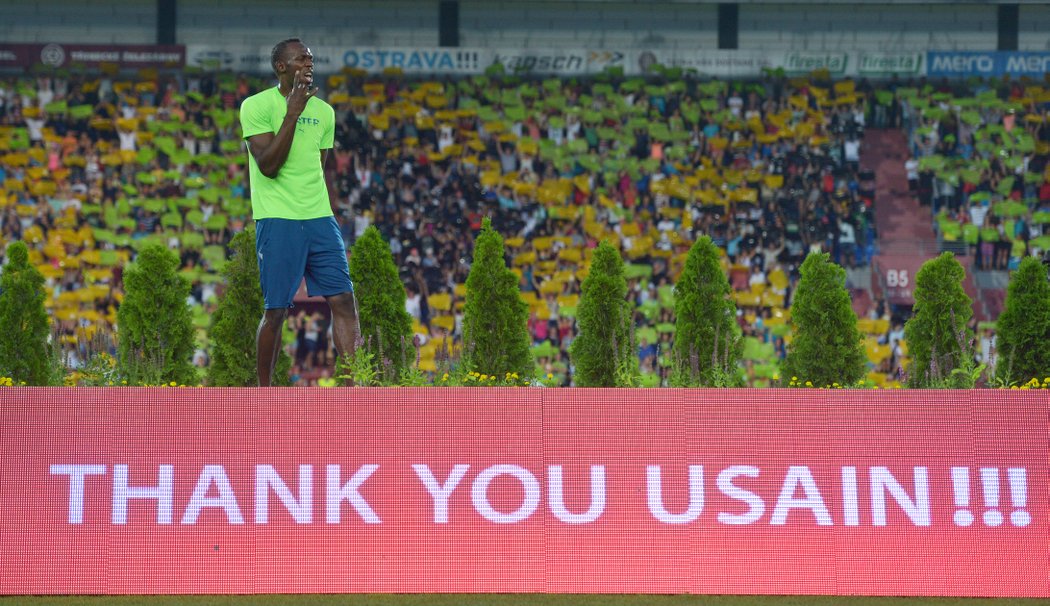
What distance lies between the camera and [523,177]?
983 inches

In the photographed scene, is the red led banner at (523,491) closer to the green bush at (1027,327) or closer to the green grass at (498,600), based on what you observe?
the green grass at (498,600)

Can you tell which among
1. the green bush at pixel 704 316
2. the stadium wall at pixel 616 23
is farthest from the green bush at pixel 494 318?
the stadium wall at pixel 616 23

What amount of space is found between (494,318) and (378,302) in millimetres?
941

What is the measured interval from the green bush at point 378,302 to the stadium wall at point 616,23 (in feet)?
59.7

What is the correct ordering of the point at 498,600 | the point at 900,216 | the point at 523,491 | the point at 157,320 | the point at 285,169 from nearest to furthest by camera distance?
the point at 498,600
the point at 523,491
the point at 285,169
the point at 157,320
the point at 900,216

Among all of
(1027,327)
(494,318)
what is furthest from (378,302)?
(1027,327)

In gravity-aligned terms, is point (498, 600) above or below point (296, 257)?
below

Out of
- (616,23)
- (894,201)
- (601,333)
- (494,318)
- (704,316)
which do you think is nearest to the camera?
(494,318)

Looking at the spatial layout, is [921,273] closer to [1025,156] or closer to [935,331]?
[935,331]

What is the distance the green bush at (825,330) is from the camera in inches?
424

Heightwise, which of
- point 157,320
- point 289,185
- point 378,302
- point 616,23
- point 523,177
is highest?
point 616,23

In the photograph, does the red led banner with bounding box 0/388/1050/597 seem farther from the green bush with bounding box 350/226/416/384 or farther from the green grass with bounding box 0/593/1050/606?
the green bush with bounding box 350/226/416/384

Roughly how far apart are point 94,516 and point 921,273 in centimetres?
718

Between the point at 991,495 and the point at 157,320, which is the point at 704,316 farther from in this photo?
the point at 991,495
